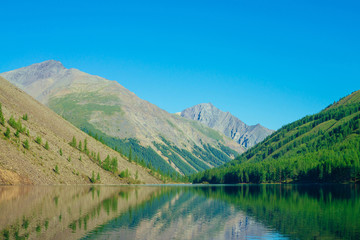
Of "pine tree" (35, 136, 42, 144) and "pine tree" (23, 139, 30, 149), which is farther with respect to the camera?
"pine tree" (35, 136, 42, 144)

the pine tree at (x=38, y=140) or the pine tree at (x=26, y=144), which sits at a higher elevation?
the pine tree at (x=38, y=140)

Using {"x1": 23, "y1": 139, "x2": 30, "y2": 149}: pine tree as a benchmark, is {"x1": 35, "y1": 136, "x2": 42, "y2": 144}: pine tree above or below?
above

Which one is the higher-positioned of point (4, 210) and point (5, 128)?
point (5, 128)

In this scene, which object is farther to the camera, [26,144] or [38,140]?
[38,140]

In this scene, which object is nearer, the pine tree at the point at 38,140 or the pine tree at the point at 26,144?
the pine tree at the point at 26,144

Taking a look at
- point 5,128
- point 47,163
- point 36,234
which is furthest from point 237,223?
point 5,128

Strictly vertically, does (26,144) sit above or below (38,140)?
below

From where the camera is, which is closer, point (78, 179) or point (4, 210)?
point (4, 210)

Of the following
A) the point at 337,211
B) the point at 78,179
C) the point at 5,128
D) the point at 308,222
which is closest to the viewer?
the point at 308,222

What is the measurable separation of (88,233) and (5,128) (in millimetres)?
157551

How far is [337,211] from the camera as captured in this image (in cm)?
7081

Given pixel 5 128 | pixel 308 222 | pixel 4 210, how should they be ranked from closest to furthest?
pixel 308 222
pixel 4 210
pixel 5 128

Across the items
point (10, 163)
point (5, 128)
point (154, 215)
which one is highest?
point (5, 128)

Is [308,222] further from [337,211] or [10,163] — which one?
[10,163]
